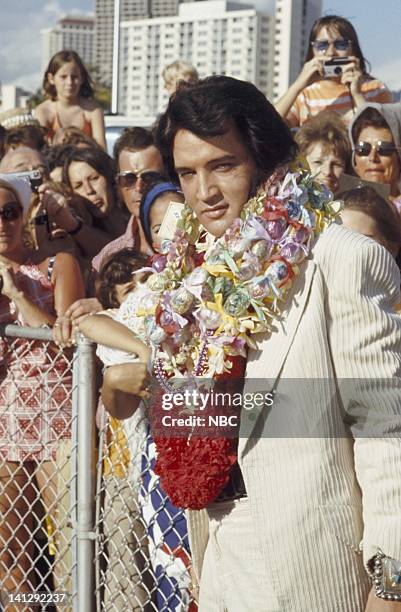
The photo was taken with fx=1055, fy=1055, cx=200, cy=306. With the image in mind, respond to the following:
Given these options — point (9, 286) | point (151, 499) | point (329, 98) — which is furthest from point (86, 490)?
point (329, 98)

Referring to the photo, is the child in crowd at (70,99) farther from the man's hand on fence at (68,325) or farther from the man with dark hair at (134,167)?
the man's hand on fence at (68,325)

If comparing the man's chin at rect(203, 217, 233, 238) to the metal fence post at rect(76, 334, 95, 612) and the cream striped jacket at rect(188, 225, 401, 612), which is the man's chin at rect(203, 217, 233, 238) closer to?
the cream striped jacket at rect(188, 225, 401, 612)

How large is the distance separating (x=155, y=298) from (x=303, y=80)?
3.44 metres

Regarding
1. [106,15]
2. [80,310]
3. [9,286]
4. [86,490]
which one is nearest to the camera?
[86,490]

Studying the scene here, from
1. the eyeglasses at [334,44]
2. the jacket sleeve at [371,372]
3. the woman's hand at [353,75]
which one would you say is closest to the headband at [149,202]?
the woman's hand at [353,75]

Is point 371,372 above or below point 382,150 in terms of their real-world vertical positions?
below

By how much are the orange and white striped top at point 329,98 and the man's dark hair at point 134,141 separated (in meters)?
1.07

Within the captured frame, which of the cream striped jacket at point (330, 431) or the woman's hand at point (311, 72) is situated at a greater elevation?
the woman's hand at point (311, 72)

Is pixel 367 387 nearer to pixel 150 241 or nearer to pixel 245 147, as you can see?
pixel 245 147

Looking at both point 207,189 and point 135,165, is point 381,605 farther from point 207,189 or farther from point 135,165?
point 135,165

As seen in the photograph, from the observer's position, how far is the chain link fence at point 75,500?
10.6 feet

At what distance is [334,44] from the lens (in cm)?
561

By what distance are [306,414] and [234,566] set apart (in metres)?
0.41

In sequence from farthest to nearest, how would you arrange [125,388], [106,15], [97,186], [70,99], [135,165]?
[106,15] < [70,99] < [97,186] < [135,165] < [125,388]
